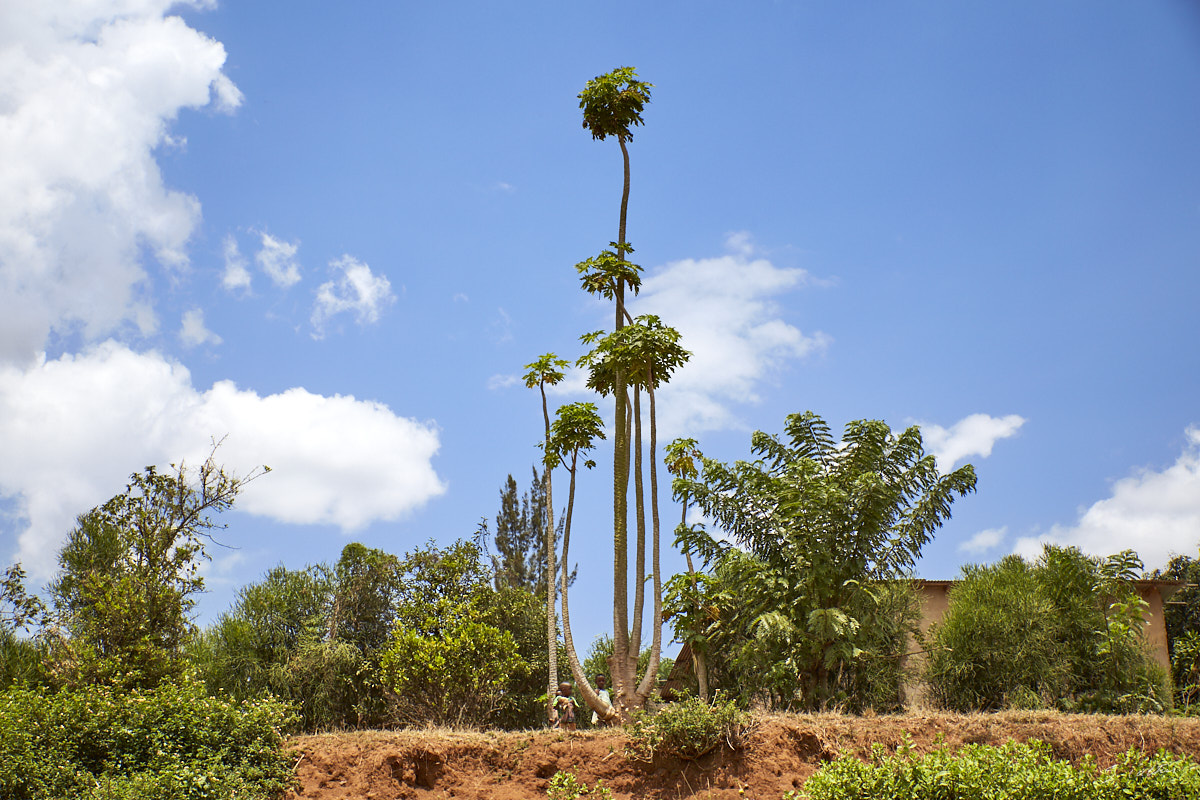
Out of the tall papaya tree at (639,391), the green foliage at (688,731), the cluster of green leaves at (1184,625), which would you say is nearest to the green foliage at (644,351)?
the tall papaya tree at (639,391)

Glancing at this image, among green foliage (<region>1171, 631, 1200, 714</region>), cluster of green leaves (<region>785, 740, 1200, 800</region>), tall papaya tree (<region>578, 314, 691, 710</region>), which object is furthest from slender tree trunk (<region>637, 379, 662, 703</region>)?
green foliage (<region>1171, 631, 1200, 714</region>)

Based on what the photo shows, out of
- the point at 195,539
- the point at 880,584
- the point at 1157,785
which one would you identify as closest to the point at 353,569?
the point at 195,539

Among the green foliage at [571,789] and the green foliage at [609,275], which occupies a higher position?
the green foliage at [609,275]

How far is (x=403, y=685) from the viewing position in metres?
22.3

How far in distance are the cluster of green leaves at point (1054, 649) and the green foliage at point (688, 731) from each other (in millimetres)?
6502

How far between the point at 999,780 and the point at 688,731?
4.40 metres

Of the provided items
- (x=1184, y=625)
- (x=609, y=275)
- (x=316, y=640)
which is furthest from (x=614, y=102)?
(x=1184, y=625)

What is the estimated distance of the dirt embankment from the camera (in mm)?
11578

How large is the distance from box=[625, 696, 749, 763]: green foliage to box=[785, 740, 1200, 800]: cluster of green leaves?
8.47 feet

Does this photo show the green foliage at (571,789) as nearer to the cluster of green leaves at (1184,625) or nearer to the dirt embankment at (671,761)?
the dirt embankment at (671,761)

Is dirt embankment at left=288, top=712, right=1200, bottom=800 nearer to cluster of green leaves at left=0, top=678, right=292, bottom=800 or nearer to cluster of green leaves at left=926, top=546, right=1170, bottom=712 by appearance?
cluster of green leaves at left=0, top=678, right=292, bottom=800

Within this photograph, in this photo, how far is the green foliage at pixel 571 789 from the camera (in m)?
11.7

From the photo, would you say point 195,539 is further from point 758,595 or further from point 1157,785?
point 1157,785

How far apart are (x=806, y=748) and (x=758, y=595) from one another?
181 inches
